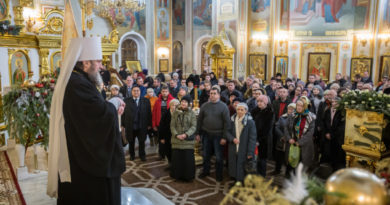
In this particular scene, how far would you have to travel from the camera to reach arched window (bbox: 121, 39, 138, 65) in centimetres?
2059

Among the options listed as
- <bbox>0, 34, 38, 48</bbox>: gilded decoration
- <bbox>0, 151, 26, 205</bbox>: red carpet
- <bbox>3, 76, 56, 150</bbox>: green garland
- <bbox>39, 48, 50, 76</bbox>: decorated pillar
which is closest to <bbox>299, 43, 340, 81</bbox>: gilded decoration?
<bbox>39, 48, 50, 76</bbox>: decorated pillar

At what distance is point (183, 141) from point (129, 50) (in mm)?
16141

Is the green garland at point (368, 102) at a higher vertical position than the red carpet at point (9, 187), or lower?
higher

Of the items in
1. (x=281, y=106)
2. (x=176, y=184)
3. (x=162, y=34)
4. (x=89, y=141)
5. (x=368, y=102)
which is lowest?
(x=176, y=184)

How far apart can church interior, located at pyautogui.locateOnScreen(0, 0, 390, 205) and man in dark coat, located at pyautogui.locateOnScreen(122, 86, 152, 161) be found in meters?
0.42

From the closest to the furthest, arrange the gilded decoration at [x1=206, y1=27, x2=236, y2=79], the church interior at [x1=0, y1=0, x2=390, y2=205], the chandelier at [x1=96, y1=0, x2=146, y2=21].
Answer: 1. the church interior at [x1=0, y1=0, x2=390, y2=205]
2. the chandelier at [x1=96, y1=0, x2=146, y2=21]
3. the gilded decoration at [x1=206, y1=27, x2=236, y2=79]

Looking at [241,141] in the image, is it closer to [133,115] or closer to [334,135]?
[334,135]

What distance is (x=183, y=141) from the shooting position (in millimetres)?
5836

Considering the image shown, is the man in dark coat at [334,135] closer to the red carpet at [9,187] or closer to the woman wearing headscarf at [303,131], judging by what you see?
the woman wearing headscarf at [303,131]

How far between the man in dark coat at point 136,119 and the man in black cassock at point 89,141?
3.99 meters

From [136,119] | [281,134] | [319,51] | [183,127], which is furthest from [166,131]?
[319,51]

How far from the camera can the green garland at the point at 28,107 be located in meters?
4.65

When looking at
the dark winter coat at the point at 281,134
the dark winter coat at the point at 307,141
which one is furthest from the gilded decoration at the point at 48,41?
the dark winter coat at the point at 307,141

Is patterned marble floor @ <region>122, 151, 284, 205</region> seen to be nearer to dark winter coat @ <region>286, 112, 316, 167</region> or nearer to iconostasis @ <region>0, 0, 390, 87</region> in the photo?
dark winter coat @ <region>286, 112, 316, 167</region>
